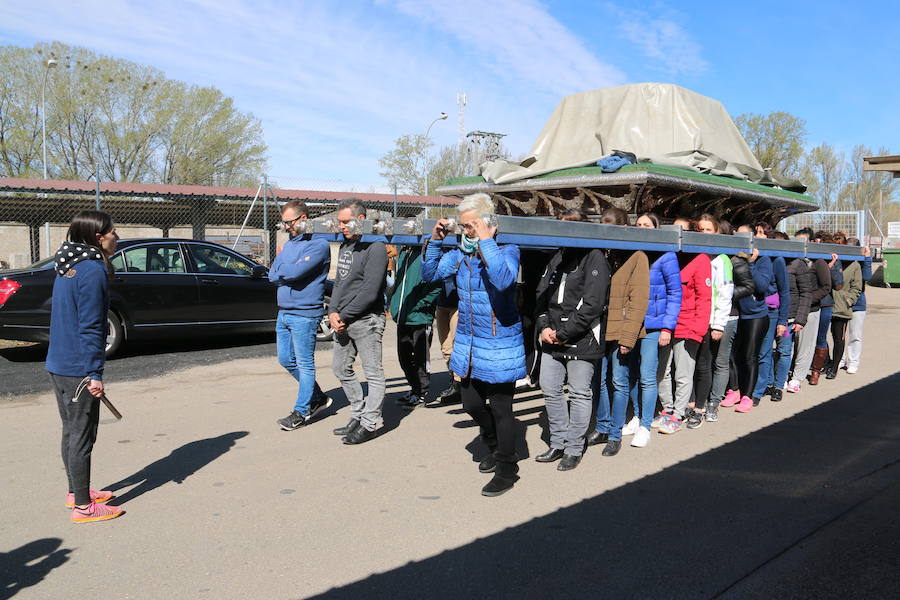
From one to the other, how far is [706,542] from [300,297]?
3.65 meters

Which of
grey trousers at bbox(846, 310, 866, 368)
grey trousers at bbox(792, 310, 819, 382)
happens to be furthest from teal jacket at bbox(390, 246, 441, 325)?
grey trousers at bbox(846, 310, 866, 368)

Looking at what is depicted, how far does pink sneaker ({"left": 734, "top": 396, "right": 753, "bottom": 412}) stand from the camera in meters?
7.20

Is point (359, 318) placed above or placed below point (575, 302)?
below

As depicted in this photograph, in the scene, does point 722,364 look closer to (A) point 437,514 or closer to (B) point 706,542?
(B) point 706,542

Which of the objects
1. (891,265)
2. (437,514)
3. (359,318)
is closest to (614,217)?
(359,318)

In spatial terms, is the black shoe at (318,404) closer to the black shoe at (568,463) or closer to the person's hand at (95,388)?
the black shoe at (568,463)

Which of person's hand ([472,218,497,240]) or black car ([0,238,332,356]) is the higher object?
person's hand ([472,218,497,240])

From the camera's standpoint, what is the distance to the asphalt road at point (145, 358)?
7.96m

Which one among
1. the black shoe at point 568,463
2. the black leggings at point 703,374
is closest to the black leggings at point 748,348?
the black leggings at point 703,374

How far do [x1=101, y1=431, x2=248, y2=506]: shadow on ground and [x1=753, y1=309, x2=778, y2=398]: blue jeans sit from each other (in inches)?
202

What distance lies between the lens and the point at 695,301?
247 inches

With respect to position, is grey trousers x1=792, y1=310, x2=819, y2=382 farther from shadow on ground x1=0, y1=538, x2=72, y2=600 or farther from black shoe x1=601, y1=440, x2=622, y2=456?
shadow on ground x1=0, y1=538, x2=72, y2=600

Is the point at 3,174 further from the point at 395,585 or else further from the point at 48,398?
the point at 395,585

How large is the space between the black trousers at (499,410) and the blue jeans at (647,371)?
1543 mm
